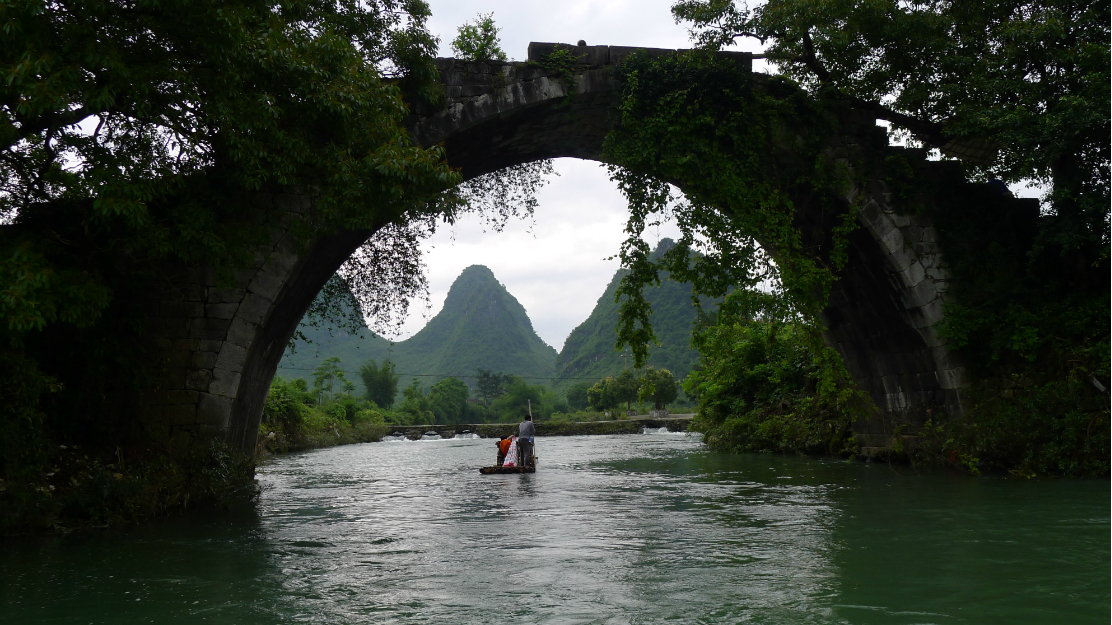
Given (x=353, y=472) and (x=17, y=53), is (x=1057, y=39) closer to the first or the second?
(x=17, y=53)

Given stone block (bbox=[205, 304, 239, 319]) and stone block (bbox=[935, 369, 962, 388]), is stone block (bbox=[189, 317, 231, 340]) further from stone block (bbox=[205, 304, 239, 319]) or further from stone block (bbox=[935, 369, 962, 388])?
stone block (bbox=[935, 369, 962, 388])

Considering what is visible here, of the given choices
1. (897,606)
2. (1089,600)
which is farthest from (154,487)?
(1089,600)

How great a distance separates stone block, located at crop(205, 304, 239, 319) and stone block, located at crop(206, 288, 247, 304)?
0.05 m

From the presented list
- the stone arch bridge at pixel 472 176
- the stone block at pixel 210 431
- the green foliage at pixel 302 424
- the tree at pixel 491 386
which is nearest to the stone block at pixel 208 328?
the stone arch bridge at pixel 472 176

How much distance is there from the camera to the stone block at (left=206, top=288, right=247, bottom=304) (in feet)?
33.5

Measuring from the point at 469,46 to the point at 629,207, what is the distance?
338 cm

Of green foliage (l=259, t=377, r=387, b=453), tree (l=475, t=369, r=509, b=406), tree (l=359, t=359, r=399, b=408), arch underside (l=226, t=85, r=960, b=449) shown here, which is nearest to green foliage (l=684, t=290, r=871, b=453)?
arch underside (l=226, t=85, r=960, b=449)

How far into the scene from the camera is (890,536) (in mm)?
7195

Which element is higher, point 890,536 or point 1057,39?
point 1057,39

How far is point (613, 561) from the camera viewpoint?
624 centimetres

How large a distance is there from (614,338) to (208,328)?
106 meters

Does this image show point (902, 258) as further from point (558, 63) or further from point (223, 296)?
point (223, 296)

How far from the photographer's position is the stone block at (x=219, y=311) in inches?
402

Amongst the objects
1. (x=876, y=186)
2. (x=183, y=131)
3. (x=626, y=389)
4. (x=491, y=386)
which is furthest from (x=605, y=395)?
(x=183, y=131)
